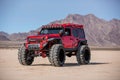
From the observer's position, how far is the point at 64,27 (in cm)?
1838

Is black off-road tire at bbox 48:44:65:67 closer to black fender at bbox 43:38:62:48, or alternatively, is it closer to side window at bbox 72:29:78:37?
black fender at bbox 43:38:62:48

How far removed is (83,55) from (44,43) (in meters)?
3.22

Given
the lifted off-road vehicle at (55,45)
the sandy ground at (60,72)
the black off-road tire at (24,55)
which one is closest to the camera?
the sandy ground at (60,72)

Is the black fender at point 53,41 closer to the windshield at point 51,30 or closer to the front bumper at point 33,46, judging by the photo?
the front bumper at point 33,46

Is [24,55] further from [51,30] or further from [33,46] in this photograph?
[51,30]

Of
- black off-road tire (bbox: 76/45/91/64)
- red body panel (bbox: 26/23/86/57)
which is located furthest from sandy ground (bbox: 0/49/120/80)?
black off-road tire (bbox: 76/45/91/64)

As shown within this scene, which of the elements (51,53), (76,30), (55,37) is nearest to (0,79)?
(51,53)

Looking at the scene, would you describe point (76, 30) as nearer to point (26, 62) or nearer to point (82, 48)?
point (82, 48)

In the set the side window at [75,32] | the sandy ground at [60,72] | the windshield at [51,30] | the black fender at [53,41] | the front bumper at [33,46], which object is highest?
the windshield at [51,30]

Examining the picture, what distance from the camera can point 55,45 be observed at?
16.4 metres

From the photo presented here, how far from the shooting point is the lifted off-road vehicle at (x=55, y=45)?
16.4m

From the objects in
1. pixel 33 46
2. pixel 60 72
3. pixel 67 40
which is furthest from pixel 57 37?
pixel 60 72

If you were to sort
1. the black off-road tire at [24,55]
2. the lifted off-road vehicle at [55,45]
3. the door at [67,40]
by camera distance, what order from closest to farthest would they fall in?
the lifted off-road vehicle at [55,45]
the black off-road tire at [24,55]
the door at [67,40]

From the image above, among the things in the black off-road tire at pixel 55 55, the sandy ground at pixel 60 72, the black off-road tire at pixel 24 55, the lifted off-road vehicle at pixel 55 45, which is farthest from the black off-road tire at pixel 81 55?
the black off-road tire at pixel 24 55
